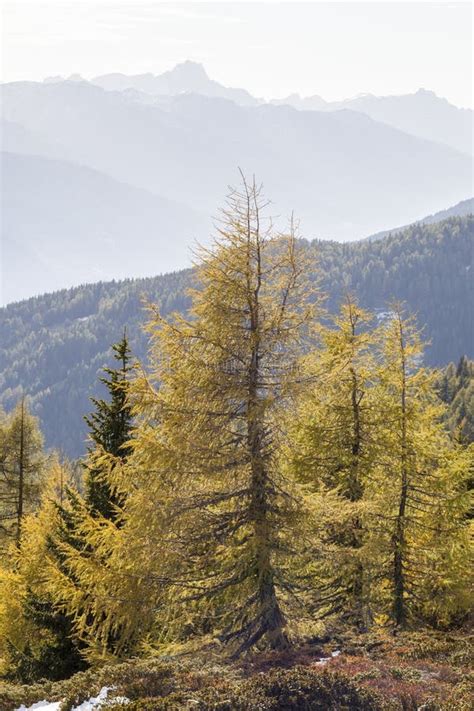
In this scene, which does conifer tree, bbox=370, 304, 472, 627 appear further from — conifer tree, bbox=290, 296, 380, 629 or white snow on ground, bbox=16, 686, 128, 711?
white snow on ground, bbox=16, 686, 128, 711

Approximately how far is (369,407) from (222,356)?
5.97m

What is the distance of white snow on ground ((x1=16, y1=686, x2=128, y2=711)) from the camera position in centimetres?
1193

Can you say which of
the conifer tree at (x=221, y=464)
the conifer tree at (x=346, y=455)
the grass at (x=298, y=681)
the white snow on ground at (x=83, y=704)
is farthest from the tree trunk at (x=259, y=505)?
the conifer tree at (x=346, y=455)

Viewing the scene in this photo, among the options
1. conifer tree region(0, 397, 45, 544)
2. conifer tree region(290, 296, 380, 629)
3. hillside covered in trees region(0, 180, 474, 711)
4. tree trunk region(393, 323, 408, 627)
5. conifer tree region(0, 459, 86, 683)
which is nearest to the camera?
hillside covered in trees region(0, 180, 474, 711)

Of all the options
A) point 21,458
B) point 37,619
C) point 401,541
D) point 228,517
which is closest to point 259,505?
point 228,517

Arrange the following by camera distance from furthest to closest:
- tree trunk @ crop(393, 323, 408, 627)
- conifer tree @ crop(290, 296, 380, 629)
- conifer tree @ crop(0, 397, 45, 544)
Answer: conifer tree @ crop(0, 397, 45, 544) → tree trunk @ crop(393, 323, 408, 627) → conifer tree @ crop(290, 296, 380, 629)

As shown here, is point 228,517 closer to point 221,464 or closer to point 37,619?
point 221,464

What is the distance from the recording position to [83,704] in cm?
1222

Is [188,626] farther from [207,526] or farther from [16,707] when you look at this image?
[16,707]

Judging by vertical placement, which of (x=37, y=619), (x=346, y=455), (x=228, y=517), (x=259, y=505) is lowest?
(x=37, y=619)

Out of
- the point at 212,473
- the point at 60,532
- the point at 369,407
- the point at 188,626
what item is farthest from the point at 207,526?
the point at 60,532

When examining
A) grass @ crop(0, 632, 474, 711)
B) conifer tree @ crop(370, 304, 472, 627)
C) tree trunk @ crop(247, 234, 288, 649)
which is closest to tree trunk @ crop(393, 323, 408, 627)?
conifer tree @ crop(370, 304, 472, 627)

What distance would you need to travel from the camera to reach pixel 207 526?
1423 centimetres

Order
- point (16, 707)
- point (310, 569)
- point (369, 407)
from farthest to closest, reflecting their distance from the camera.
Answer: point (369, 407)
point (310, 569)
point (16, 707)
